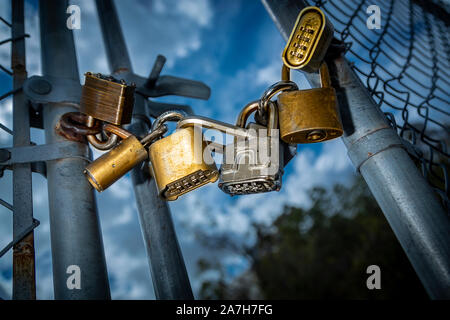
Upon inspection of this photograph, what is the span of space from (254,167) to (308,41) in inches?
10.9

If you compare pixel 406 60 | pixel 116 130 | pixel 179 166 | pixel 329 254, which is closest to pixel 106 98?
pixel 116 130

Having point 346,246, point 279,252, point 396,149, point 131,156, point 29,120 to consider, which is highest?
point 279,252

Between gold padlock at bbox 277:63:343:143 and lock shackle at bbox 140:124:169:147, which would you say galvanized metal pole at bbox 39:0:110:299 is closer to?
lock shackle at bbox 140:124:169:147

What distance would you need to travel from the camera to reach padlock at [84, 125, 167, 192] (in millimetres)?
774

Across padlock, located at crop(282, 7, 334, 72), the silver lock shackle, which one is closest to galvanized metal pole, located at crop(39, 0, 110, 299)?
the silver lock shackle

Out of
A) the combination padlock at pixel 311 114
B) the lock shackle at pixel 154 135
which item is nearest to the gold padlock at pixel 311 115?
the combination padlock at pixel 311 114

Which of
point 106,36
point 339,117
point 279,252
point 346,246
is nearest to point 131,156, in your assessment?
point 339,117

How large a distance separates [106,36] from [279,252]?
9752mm

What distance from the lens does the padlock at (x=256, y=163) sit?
724 mm

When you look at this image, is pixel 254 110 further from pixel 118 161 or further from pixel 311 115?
pixel 118 161

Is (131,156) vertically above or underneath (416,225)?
above

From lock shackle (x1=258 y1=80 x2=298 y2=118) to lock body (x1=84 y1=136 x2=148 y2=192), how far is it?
282 mm

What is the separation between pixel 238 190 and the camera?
2.51ft
